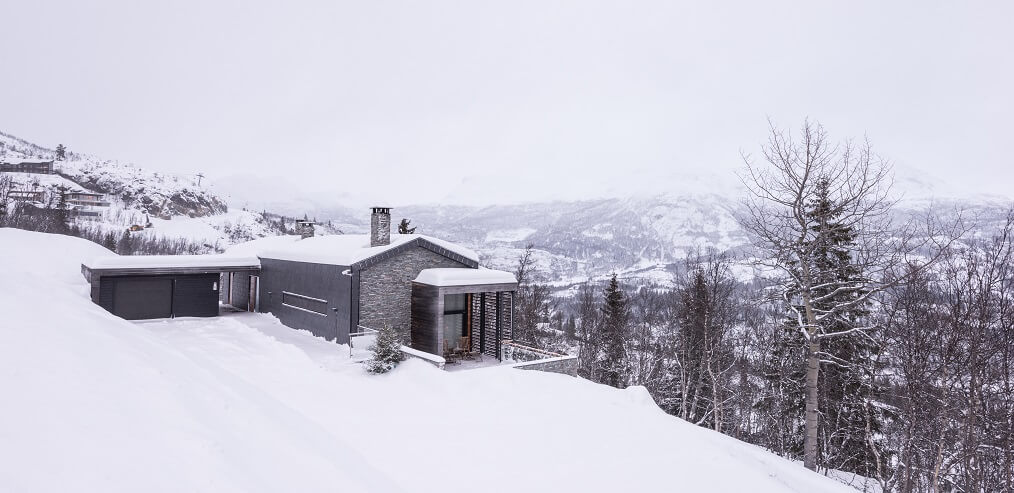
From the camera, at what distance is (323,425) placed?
952 centimetres

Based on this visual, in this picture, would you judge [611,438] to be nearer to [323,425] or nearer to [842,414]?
[323,425]

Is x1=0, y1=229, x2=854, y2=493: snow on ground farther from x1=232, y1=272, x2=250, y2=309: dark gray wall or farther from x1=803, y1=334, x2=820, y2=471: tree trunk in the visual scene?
x1=232, y1=272, x2=250, y2=309: dark gray wall

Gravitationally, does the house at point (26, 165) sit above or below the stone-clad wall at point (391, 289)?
above

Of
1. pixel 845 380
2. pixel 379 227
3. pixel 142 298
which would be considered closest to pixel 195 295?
pixel 142 298

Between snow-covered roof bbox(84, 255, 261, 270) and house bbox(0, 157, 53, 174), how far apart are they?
528ft

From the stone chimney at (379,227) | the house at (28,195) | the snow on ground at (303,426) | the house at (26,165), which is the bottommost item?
the snow on ground at (303,426)

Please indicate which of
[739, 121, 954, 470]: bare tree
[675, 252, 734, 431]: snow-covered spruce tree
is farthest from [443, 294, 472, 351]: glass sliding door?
[675, 252, 734, 431]: snow-covered spruce tree

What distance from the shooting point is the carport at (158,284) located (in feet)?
65.5

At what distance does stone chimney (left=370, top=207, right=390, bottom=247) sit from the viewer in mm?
18375

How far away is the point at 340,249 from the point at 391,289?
9.58 feet

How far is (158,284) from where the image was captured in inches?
844

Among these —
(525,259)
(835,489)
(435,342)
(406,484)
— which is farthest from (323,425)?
(525,259)

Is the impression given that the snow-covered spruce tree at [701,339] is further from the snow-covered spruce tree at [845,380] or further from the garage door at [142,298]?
the garage door at [142,298]

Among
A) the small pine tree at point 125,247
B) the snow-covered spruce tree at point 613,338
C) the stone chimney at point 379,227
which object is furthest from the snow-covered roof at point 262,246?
the small pine tree at point 125,247
